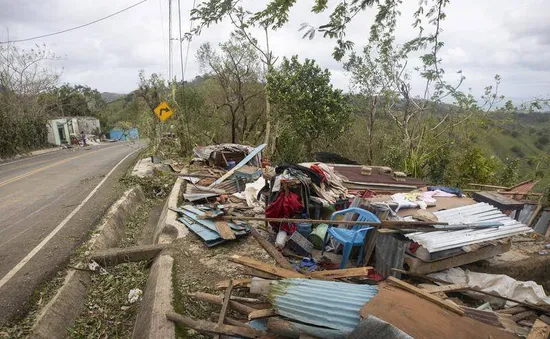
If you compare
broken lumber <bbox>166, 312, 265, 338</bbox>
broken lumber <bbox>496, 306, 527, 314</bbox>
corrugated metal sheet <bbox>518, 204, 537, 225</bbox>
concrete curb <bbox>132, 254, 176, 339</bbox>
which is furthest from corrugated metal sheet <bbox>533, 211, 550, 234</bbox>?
concrete curb <bbox>132, 254, 176, 339</bbox>

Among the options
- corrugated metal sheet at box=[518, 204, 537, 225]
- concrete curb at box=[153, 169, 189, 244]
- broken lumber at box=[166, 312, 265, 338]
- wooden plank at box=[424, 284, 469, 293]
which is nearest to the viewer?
broken lumber at box=[166, 312, 265, 338]

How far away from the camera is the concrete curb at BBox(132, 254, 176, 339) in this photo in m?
3.87

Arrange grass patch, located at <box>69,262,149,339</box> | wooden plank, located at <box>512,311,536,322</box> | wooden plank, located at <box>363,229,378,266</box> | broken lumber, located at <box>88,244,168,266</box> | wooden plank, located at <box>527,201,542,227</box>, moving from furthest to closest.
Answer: wooden plank, located at <box>527,201,542,227</box>
broken lumber, located at <box>88,244,168,266</box>
wooden plank, located at <box>363,229,378,266</box>
grass patch, located at <box>69,262,149,339</box>
wooden plank, located at <box>512,311,536,322</box>

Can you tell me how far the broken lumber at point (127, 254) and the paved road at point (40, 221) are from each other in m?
0.65

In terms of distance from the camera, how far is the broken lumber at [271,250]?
5.24m

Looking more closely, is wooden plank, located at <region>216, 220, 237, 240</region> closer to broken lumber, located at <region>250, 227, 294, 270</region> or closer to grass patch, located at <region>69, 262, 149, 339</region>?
broken lumber, located at <region>250, 227, 294, 270</region>

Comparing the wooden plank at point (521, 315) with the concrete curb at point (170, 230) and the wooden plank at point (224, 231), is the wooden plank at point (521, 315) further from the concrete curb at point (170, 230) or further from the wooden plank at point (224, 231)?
the concrete curb at point (170, 230)

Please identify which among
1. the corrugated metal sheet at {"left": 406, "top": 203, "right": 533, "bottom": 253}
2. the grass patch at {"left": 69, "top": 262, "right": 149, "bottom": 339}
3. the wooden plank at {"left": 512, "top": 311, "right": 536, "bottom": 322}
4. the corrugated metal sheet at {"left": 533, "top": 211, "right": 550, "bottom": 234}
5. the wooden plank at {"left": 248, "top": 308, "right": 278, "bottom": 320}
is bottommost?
the grass patch at {"left": 69, "top": 262, "right": 149, "bottom": 339}

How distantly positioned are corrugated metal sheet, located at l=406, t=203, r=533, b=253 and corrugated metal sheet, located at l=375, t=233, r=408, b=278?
0.71ft

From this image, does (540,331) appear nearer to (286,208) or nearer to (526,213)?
(286,208)

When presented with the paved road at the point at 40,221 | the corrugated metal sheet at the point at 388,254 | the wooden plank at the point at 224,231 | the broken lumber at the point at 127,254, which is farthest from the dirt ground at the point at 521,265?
the paved road at the point at 40,221

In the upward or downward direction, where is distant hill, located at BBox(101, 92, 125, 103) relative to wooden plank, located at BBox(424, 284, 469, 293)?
upward

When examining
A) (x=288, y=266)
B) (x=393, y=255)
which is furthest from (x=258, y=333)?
(x=393, y=255)

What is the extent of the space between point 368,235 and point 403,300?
218cm
